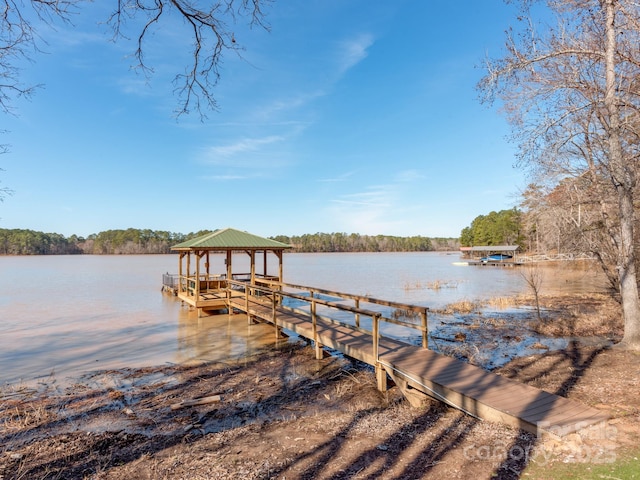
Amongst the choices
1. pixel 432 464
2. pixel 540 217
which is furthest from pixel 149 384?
pixel 540 217

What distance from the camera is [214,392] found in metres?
6.52

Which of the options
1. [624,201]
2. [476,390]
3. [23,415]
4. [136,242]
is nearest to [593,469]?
[476,390]

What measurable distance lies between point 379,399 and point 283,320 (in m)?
4.78

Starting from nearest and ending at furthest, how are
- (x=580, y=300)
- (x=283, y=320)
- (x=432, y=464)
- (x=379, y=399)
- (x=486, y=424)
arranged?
(x=432, y=464) → (x=486, y=424) → (x=379, y=399) → (x=283, y=320) → (x=580, y=300)

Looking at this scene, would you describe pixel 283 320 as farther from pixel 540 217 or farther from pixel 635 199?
pixel 635 199

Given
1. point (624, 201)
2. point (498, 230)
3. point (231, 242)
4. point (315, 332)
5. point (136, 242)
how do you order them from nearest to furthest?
1. point (624, 201)
2. point (315, 332)
3. point (231, 242)
4. point (498, 230)
5. point (136, 242)

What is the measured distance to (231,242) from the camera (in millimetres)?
15586

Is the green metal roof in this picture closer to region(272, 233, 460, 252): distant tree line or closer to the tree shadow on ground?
the tree shadow on ground

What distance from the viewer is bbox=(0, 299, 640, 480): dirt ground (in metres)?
3.57

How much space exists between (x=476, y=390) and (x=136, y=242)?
12603 cm

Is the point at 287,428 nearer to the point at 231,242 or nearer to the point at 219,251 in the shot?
the point at 231,242

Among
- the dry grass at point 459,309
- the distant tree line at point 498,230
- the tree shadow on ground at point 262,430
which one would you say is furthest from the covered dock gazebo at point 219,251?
the distant tree line at point 498,230

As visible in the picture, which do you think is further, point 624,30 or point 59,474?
point 624,30

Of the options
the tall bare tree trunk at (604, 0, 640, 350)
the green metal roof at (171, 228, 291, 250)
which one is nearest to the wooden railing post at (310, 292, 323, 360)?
the tall bare tree trunk at (604, 0, 640, 350)
